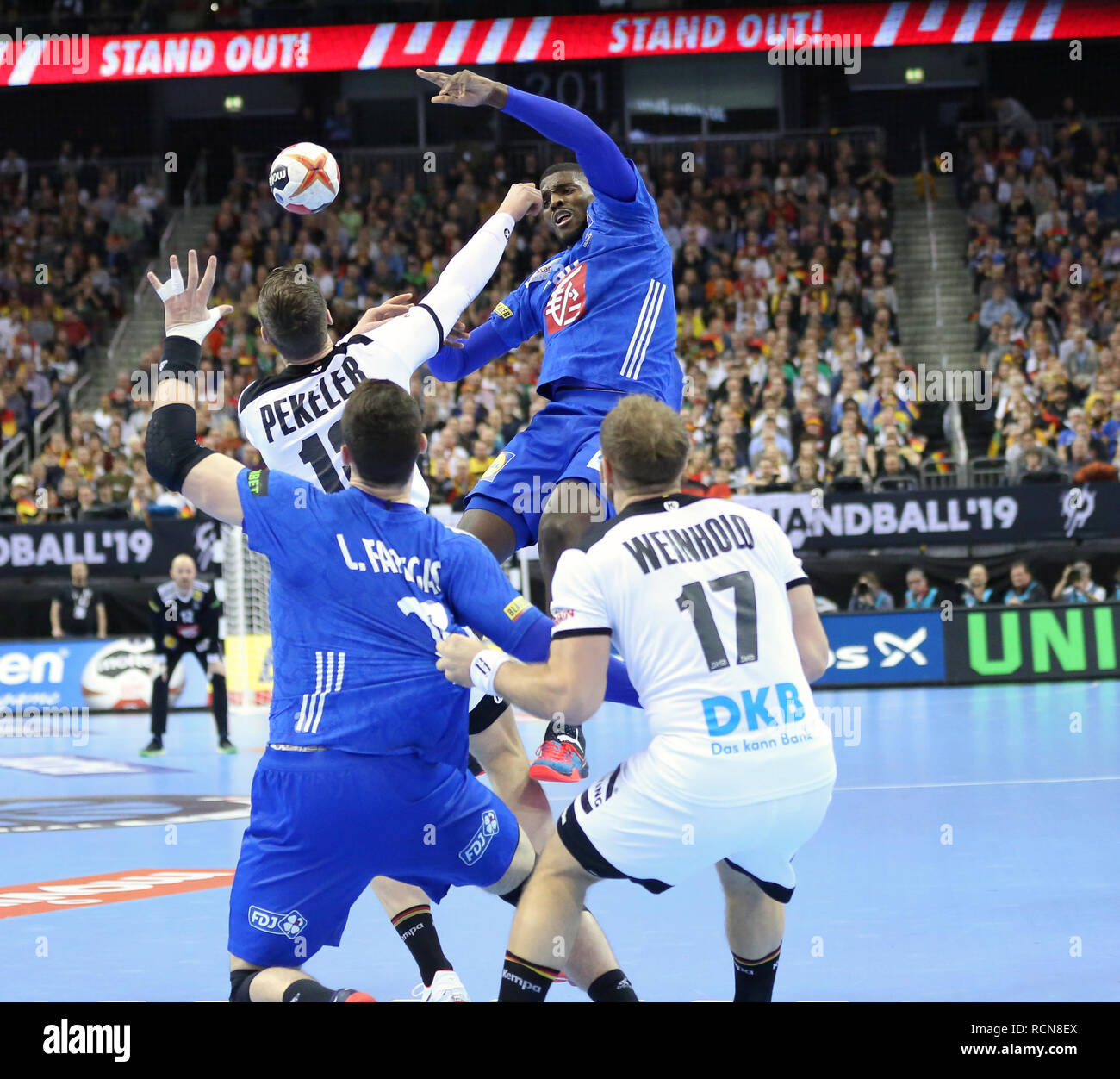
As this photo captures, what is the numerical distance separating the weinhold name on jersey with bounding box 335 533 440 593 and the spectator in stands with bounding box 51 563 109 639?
1471cm

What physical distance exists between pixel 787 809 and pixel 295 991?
153cm

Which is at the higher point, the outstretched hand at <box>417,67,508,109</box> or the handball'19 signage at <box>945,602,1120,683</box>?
the outstretched hand at <box>417,67,508,109</box>

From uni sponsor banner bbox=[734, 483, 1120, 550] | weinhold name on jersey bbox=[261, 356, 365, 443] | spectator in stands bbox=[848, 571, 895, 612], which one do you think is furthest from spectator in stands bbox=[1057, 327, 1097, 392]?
weinhold name on jersey bbox=[261, 356, 365, 443]

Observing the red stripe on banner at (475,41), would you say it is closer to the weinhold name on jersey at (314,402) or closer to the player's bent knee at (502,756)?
the weinhold name on jersey at (314,402)

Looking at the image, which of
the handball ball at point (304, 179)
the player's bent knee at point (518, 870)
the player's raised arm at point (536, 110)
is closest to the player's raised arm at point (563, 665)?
the player's bent knee at point (518, 870)

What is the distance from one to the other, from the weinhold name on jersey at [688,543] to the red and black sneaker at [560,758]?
168 centimetres

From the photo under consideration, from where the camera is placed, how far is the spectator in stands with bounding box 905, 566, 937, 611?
57.7 ft

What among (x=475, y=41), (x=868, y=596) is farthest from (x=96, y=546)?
(x=475, y=41)

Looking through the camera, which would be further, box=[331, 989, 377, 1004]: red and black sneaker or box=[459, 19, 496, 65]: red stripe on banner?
box=[459, 19, 496, 65]: red stripe on banner

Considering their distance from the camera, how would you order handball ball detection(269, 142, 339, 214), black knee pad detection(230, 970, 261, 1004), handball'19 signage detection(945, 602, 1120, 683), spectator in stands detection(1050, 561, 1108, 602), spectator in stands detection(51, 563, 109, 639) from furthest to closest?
spectator in stands detection(51, 563, 109, 639)
spectator in stands detection(1050, 561, 1108, 602)
handball'19 signage detection(945, 602, 1120, 683)
handball ball detection(269, 142, 339, 214)
black knee pad detection(230, 970, 261, 1004)

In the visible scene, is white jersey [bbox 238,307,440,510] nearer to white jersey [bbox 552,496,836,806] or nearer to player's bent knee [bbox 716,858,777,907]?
white jersey [bbox 552,496,836,806]

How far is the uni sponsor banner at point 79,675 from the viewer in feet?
57.7

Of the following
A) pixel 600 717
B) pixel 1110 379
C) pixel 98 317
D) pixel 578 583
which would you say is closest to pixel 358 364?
pixel 578 583
